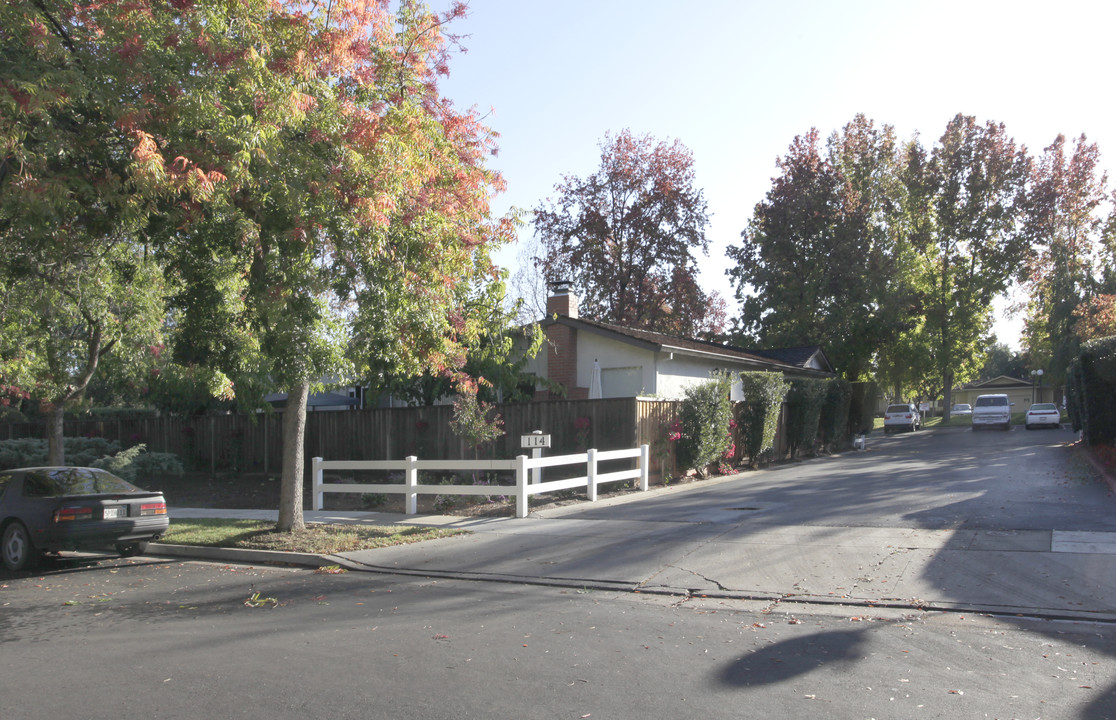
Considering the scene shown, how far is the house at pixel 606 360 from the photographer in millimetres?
23156

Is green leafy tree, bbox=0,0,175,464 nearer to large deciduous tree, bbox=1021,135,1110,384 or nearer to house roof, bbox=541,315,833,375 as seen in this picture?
house roof, bbox=541,315,833,375

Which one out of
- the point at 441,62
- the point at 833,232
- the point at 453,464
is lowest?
the point at 453,464

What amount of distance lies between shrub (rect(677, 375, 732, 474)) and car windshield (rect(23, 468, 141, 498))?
12.3 meters

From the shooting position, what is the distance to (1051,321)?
1800 inches

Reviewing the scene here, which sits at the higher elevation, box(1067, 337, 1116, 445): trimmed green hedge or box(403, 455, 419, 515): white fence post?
box(1067, 337, 1116, 445): trimmed green hedge

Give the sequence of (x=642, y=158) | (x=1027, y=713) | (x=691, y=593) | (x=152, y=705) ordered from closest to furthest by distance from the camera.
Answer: (x=1027, y=713)
(x=152, y=705)
(x=691, y=593)
(x=642, y=158)

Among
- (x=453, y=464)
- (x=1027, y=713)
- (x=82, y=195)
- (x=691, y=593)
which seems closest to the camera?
(x=1027, y=713)

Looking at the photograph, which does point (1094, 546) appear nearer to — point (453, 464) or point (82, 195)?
point (453, 464)

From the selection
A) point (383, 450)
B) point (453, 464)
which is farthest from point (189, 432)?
point (453, 464)

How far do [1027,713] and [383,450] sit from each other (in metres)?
19.0

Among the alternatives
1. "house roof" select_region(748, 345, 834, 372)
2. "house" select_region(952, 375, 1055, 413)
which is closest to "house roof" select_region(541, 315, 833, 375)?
"house roof" select_region(748, 345, 834, 372)

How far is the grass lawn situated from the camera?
11859mm

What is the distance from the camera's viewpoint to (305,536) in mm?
12523

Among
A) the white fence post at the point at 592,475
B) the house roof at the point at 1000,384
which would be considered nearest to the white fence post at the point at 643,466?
the white fence post at the point at 592,475
